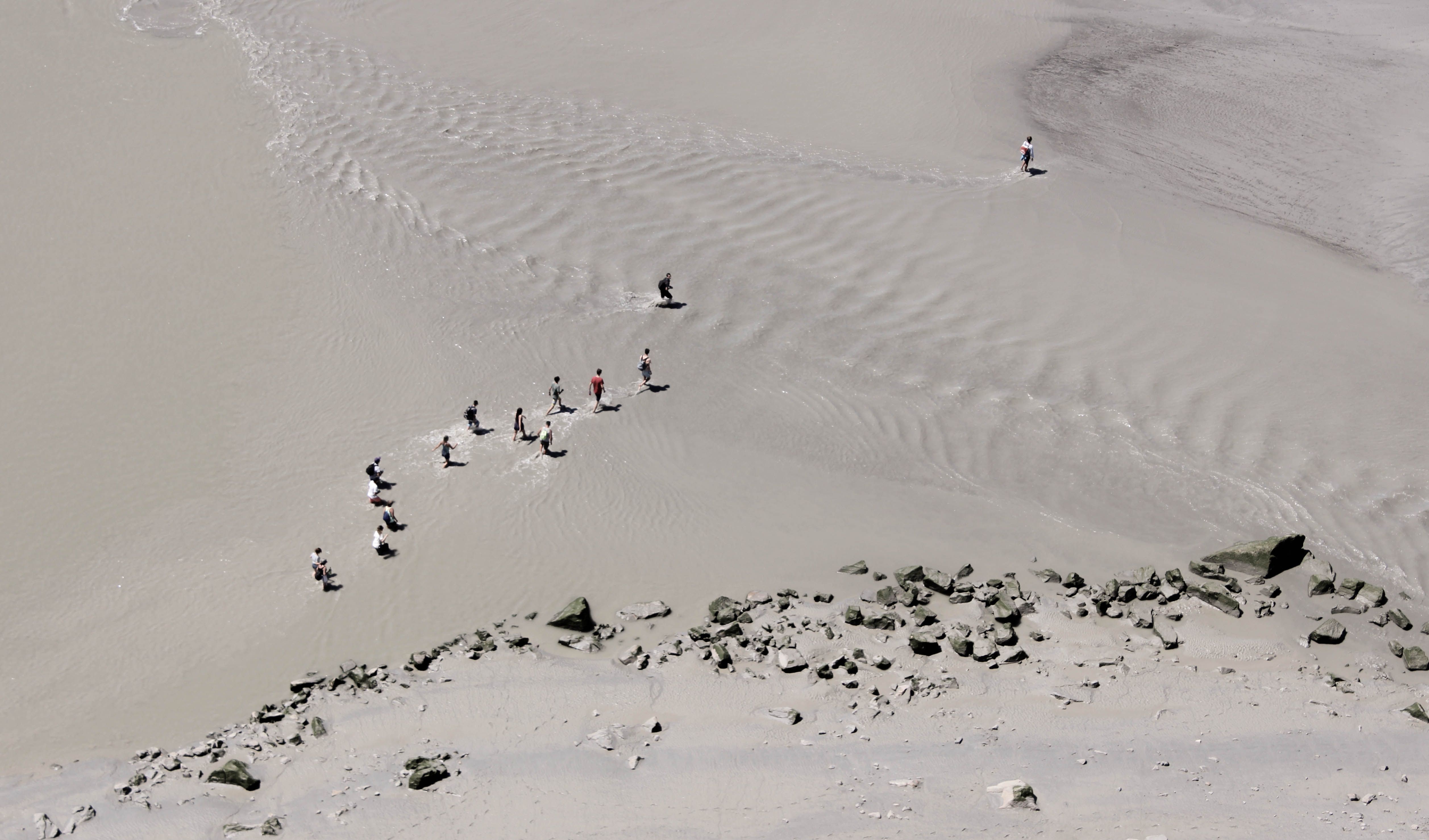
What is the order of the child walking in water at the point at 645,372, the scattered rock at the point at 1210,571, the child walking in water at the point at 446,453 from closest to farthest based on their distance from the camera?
the scattered rock at the point at 1210,571 < the child walking in water at the point at 446,453 < the child walking in water at the point at 645,372

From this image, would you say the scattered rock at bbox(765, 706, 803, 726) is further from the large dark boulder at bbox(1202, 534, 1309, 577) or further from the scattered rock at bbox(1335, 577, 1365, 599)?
the scattered rock at bbox(1335, 577, 1365, 599)

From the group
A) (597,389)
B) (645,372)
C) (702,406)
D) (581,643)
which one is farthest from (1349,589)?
(597,389)

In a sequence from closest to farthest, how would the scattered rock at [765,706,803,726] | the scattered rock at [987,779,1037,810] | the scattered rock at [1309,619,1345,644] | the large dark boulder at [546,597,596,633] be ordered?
the scattered rock at [987,779,1037,810] → the scattered rock at [765,706,803,726] → the scattered rock at [1309,619,1345,644] → the large dark boulder at [546,597,596,633]

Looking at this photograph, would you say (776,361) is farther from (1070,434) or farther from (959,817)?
(959,817)

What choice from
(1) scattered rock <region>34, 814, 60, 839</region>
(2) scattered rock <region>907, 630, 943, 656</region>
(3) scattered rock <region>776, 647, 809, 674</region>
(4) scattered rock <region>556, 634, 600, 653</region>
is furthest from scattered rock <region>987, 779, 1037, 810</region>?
(1) scattered rock <region>34, 814, 60, 839</region>

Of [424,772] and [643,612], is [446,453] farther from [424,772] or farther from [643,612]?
[424,772]

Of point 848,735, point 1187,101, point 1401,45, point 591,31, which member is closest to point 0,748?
point 848,735

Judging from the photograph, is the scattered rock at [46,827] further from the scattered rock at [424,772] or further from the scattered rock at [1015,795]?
the scattered rock at [1015,795]

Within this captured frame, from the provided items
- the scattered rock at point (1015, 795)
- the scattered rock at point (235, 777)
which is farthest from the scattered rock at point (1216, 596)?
the scattered rock at point (235, 777)
